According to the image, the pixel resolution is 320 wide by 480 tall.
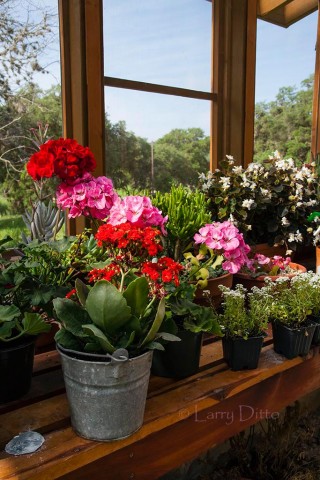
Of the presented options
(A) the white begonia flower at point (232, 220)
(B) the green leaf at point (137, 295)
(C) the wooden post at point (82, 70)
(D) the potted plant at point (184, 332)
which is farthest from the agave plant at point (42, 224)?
(A) the white begonia flower at point (232, 220)

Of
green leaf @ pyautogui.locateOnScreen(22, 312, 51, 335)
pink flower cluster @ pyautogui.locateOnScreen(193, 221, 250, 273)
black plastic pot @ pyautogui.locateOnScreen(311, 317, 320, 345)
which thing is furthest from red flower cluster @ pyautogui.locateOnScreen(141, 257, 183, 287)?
black plastic pot @ pyautogui.locateOnScreen(311, 317, 320, 345)

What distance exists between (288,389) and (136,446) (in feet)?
2.10

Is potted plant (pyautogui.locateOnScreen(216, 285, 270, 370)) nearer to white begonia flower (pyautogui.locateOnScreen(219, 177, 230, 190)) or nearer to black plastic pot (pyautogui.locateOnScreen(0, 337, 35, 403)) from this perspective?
black plastic pot (pyautogui.locateOnScreen(0, 337, 35, 403))

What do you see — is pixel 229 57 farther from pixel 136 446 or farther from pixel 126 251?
pixel 136 446

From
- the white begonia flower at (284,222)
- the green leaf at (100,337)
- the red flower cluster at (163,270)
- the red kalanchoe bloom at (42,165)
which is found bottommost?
the green leaf at (100,337)

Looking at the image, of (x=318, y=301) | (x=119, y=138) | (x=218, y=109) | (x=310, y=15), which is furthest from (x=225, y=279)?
(x=310, y=15)

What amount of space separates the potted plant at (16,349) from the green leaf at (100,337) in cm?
16

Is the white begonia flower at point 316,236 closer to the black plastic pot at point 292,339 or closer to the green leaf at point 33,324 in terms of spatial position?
the black plastic pot at point 292,339

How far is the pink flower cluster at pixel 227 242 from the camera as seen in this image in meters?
1.34

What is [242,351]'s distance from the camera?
3.97 ft

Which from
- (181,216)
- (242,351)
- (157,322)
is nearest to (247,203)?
(181,216)

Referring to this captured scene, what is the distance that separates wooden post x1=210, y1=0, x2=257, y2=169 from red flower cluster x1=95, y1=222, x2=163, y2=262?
1.75 metres

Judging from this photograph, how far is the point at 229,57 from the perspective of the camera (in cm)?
255

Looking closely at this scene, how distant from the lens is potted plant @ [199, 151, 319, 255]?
230 cm
